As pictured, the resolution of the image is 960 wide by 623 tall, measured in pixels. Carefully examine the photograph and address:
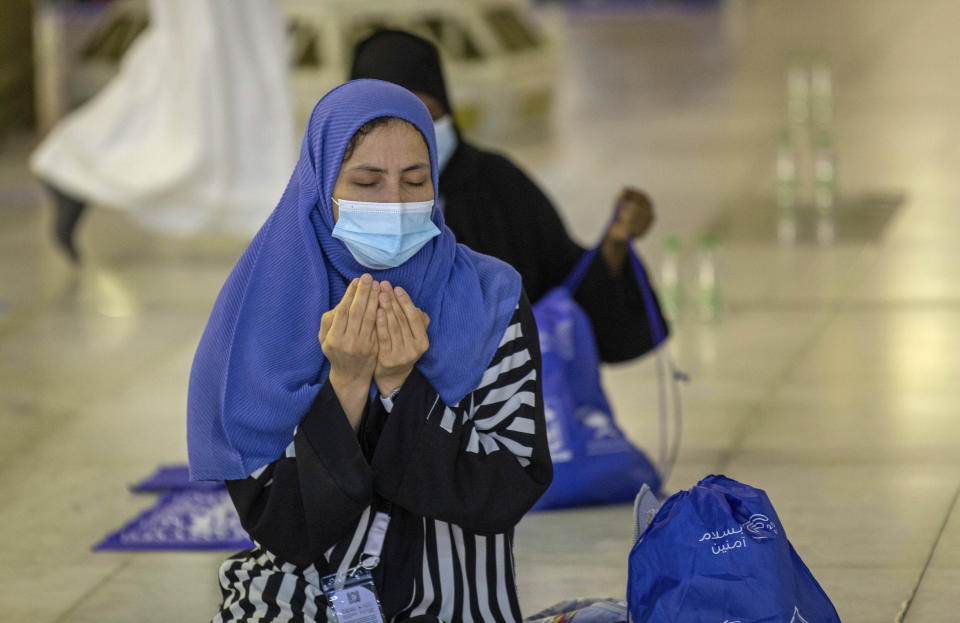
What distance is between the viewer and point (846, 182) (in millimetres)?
8867

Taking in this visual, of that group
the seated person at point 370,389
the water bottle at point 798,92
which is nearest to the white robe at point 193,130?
the water bottle at point 798,92

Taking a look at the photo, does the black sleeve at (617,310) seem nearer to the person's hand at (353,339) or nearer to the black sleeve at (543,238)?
the black sleeve at (543,238)

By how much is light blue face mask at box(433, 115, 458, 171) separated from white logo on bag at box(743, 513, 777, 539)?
166 cm

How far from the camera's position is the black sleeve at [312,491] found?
2514mm

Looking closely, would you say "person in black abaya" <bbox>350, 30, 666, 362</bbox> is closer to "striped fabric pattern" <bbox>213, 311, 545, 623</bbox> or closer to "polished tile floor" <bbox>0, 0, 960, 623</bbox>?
"polished tile floor" <bbox>0, 0, 960, 623</bbox>

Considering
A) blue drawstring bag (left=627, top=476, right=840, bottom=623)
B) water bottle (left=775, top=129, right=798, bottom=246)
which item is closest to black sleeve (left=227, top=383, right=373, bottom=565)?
blue drawstring bag (left=627, top=476, right=840, bottom=623)

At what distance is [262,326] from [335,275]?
0.55 ft

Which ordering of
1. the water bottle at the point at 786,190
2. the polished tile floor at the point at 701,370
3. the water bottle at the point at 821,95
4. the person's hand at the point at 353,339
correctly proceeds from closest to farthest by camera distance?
the person's hand at the point at 353,339 → the polished tile floor at the point at 701,370 → the water bottle at the point at 786,190 → the water bottle at the point at 821,95

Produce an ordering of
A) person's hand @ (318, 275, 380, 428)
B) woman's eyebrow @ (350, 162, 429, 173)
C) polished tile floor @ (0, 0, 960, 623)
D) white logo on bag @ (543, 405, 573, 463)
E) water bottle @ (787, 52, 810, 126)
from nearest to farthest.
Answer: person's hand @ (318, 275, 380, 428) → woman's eyebrow @ (350, 162, 429, 173) → polished tile floor @ (0, 0, 960, 623) → white logo on bag @ (543, 405, 573, 463) → water bottle @ (787, 52, 810, 126)

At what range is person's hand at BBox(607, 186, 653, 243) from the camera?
3949mm

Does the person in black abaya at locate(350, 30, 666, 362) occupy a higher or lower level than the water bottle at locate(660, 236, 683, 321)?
higher

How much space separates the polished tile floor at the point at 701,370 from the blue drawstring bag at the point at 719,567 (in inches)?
38.9

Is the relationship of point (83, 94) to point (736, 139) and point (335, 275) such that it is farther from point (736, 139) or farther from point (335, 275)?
point (335, 275)

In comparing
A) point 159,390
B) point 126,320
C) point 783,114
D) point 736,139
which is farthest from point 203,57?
point 783,114
